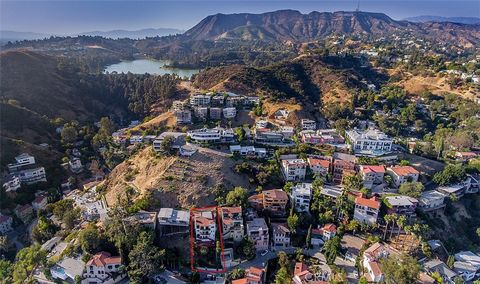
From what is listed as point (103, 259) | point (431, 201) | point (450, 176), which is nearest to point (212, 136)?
point (103, 259)

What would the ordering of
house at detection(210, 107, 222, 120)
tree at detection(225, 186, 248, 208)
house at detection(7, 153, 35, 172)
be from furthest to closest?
house at detection(210, 107, 222, 120) < house at detection(7, 153, 35, 172) < tree at detection(225, 186, 248, 208)

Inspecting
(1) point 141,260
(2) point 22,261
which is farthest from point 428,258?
(2) point 22,261

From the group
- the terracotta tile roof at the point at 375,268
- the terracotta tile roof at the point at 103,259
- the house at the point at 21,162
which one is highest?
the house at the point at 21,162

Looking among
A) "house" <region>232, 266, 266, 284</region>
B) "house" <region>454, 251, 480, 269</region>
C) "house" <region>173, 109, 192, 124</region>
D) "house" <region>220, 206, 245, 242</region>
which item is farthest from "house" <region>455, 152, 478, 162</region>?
"house" <region>173, 109, 192, 124</region>

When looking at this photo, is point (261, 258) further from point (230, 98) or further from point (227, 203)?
point (230, 98)

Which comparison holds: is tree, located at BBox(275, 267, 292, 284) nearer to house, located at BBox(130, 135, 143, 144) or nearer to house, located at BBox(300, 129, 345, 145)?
house, located at BBox(300, 129, 345, 145)

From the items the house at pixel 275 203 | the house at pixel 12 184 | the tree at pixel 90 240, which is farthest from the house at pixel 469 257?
the house at pixel 12 184

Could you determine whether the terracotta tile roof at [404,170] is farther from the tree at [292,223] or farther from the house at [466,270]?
the tree at [292,223]
